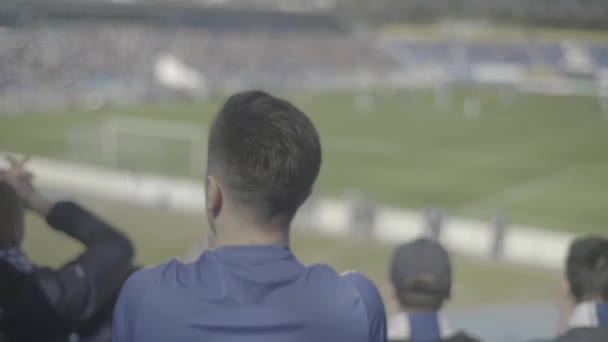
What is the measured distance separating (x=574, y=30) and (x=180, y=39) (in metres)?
22.1

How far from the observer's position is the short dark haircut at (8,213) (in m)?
1.98

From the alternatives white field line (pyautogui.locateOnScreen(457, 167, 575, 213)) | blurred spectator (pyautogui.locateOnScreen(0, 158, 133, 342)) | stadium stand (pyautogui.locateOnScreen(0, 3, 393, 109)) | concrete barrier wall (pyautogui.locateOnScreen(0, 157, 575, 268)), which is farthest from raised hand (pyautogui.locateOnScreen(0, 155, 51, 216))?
white field line (pyautogui.locateOnScreen(457, 167, 575, 213))

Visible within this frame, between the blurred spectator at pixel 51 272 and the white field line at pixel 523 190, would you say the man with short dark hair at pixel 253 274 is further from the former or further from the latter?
the white field line at pixel 523 190

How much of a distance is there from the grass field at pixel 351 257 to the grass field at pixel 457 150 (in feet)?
6.49

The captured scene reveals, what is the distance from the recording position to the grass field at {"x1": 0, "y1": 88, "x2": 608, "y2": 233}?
1580 cm

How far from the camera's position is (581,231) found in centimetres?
1364

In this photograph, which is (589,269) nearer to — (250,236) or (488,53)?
(250,236)

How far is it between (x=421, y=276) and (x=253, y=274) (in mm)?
935

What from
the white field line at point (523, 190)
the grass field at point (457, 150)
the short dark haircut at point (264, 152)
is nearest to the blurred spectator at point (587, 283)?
the short dark haircut at point (264, 152)

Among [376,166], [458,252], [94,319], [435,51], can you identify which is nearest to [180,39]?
[376,166]

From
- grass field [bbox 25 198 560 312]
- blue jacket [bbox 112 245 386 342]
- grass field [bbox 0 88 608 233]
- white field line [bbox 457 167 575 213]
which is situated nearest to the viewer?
blue jacket [bbox 112 245 386 342]

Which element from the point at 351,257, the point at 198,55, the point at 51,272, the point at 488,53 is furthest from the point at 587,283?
the point at 488,53

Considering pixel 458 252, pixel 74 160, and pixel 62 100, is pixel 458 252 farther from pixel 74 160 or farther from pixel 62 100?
pixel 62 100

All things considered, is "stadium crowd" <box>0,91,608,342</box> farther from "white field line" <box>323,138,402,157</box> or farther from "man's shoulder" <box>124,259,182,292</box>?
"white field line" <box>323,138,402,157</box>
